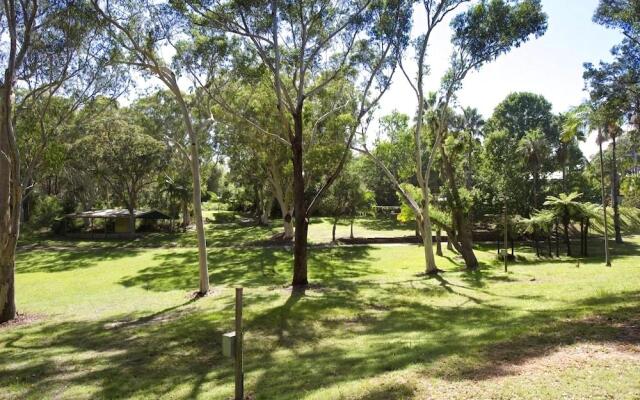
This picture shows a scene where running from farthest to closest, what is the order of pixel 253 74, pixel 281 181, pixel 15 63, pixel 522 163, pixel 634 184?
pixel 522 163 → pixel 281 181 → pixel 634 184 → pixel 253 74 → pixel 15 63

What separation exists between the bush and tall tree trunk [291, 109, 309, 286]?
1528 inches

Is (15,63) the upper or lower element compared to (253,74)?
lower

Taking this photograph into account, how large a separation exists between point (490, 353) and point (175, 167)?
Answer: 48517mm

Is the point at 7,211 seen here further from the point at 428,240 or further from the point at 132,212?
the point at 132,212

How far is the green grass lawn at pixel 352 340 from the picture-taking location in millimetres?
7277

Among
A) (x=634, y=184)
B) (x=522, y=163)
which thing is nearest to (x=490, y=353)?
(x=634, y=184)

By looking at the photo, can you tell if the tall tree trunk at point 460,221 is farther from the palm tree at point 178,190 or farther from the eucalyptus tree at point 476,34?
the palm tree at point 178,190

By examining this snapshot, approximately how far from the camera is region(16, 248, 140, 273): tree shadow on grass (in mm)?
32094

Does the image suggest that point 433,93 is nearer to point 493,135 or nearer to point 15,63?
point 15,63

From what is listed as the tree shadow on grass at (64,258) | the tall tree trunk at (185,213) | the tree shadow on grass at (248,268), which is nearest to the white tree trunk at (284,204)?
the tree shadow on grass at (248,268)

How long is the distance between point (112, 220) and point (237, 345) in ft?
160

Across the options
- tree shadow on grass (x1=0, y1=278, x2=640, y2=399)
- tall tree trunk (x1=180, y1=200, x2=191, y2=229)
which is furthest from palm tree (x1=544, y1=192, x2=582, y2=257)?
tall tree trunk (x1=180, y1=200, x2=191, y2=229)

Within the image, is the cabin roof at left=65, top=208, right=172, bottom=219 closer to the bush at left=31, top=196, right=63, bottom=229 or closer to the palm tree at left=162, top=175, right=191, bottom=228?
the bush at left=31, top=196, right=63, bottom=229

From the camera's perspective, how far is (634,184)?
31797 mm
